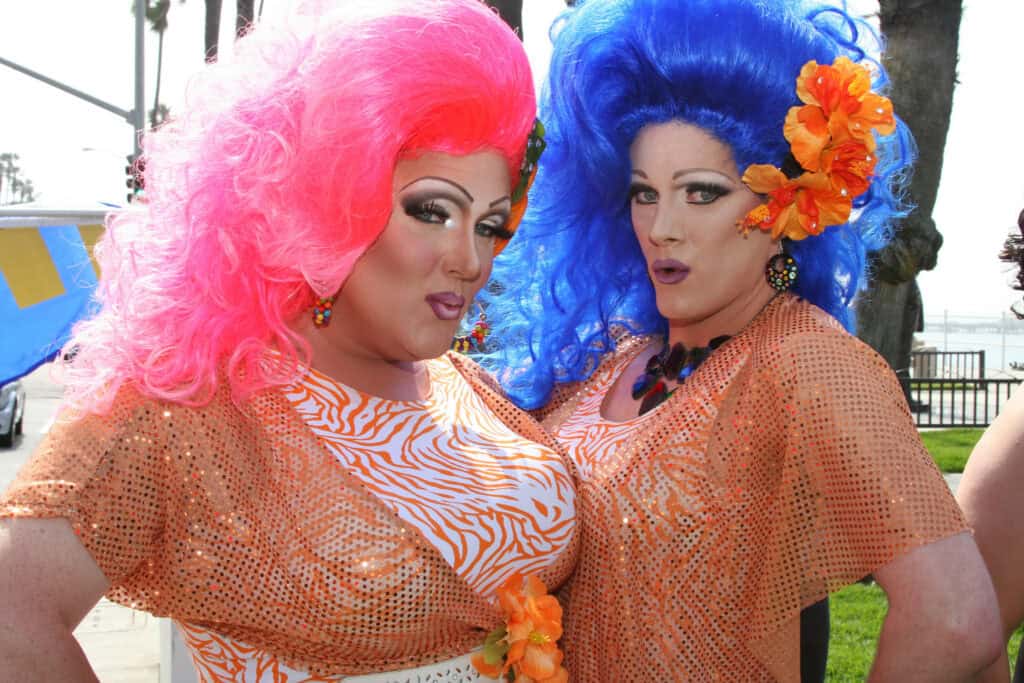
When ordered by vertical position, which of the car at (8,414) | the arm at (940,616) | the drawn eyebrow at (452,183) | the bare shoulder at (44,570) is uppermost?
the drawn eyebrow at (452,183)

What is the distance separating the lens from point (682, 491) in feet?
6.97

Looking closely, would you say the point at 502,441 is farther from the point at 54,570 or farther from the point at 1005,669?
the point at 1005,669

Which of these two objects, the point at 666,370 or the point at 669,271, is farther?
the point at 666,370

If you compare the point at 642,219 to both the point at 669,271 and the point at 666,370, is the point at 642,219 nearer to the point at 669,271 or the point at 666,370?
the point at 669,271

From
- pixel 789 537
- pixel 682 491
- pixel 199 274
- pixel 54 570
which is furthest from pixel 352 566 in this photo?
pixel 789 537

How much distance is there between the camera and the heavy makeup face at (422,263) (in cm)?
190

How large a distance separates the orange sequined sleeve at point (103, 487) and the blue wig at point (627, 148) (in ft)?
4.24

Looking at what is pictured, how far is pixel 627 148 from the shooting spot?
2422 mm

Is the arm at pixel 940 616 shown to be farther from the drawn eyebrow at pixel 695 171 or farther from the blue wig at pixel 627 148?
the drawn eyebrow at pixel 695 171

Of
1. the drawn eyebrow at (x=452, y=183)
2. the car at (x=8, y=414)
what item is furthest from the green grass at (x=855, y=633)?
the car at (x=8, y=414)

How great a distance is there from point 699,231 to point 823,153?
0.31 meters

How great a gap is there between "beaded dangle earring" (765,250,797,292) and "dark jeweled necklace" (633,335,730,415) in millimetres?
161

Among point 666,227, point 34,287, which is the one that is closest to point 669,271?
point 666,227

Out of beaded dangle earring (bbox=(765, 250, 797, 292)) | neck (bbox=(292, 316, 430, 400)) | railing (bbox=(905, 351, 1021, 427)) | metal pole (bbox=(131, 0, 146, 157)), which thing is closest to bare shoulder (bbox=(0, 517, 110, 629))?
neck (bbox=(292, 316, 430, 400))
